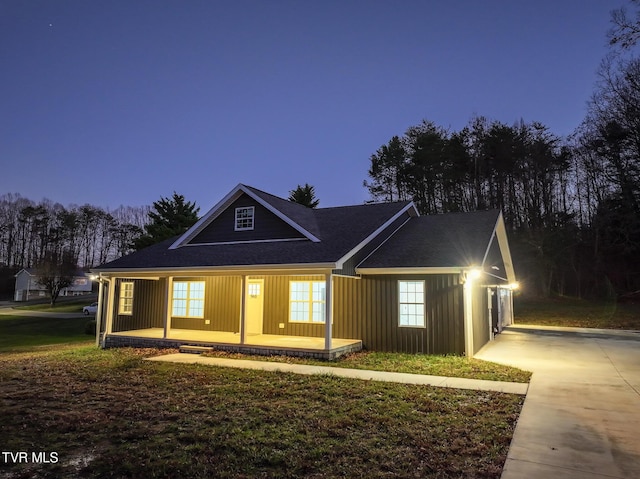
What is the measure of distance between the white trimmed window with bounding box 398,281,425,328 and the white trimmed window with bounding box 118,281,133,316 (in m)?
10.7

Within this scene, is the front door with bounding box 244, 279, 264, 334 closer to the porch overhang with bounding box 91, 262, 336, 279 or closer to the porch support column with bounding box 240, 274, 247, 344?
the porch support column with bounding box 240, 274, 247, 344

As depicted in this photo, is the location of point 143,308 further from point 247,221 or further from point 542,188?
point 542,188

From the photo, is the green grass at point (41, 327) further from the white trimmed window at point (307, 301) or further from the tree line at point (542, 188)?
the tree line at point (542, 188)

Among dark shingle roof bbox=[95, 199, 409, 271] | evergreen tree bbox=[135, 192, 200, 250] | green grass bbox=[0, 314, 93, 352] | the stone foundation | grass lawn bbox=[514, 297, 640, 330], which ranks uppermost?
evergreen tree bbox=[135, 192, 200, 250]

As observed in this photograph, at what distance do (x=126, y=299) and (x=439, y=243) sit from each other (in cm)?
1214

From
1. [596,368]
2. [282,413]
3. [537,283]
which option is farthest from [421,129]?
[282,413]

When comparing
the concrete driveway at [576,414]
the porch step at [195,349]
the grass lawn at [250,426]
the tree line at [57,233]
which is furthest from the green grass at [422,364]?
the tree line at [57,233]

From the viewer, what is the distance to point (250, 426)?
5086 millimetres

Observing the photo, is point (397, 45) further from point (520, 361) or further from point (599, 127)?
point (599, 127)

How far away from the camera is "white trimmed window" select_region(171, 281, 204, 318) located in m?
14.6

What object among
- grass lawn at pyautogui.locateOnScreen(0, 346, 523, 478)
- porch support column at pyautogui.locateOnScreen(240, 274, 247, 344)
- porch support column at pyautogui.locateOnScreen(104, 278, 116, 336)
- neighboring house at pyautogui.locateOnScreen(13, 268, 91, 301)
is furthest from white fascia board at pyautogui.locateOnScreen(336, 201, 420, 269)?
neighboring house at pyautogui.locateOnScreen(13, 268, 91, 301)


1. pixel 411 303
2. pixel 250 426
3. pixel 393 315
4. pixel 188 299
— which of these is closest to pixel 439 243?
pixel 411 303

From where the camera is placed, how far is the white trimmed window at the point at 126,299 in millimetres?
15438

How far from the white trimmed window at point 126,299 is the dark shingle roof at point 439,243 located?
31.7ft
